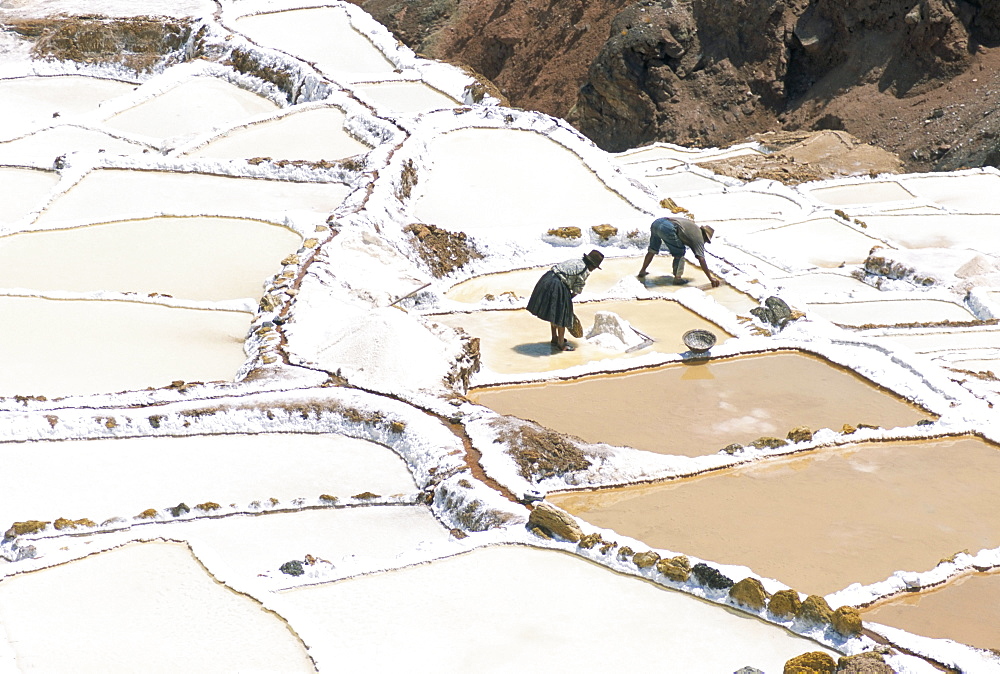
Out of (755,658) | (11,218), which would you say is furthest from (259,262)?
(755,658)

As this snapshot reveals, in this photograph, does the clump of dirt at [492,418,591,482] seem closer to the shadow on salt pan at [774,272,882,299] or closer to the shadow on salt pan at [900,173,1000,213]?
the shadow on salt pan at [774,272,882,299]

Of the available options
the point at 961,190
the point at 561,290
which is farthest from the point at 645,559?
the point at 961,190

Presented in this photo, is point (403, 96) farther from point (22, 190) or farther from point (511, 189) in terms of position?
point (22, 190)

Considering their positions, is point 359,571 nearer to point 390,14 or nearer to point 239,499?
point 239,499

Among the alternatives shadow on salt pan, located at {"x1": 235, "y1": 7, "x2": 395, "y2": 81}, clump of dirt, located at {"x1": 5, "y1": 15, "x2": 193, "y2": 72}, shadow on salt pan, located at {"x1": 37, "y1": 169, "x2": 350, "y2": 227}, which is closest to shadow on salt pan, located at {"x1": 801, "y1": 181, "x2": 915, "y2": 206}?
shadow on salt pan, located at {"x1": 235, "y1": 7, "x2": 395, "y2": 81}

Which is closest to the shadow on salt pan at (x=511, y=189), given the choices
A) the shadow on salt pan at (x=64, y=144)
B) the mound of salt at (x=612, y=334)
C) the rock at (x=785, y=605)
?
the mound of salt at (x=612, y=334)

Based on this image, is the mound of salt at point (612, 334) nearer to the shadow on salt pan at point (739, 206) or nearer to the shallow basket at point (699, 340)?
the shallow basket at point (699, 340)
